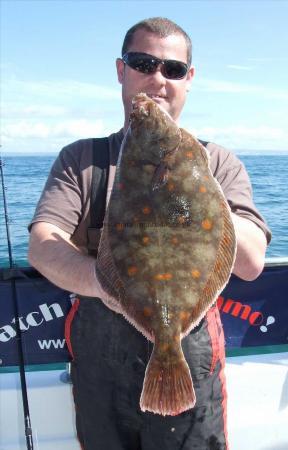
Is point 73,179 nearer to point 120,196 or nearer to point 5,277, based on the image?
point 120,196

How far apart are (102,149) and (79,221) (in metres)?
0.45

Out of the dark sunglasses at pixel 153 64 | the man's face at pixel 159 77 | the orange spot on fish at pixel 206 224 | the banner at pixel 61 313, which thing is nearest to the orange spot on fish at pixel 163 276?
the orange spot on fish at pixel 206 224

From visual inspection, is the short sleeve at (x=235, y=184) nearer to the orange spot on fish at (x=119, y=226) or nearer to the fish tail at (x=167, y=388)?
the orange spot on fish at (x=119, y=226)

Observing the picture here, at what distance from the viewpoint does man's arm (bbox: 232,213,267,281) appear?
2.08m

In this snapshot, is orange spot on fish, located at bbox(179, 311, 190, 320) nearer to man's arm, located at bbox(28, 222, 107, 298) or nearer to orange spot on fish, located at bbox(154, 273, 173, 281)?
orange spot on fish, located at bbox(154, 273, 173, 281)

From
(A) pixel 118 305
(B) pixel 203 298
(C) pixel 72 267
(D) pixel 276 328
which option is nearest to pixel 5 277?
(C) pixel 72 267

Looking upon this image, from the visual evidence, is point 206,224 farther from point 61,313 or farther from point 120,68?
point 61,313

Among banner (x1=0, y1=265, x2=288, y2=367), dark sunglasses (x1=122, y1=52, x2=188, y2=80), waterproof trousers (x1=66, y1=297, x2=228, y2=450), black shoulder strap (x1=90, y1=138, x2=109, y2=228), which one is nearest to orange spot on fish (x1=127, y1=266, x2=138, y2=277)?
waterproof trousers (x1=66, y1=297, x2=228, y2=450)

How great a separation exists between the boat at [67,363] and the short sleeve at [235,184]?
1.31 metres

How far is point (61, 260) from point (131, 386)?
748 millimetres

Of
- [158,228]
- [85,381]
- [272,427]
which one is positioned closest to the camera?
[158,228]

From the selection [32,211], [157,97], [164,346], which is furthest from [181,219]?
[32,211]

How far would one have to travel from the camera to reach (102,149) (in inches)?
99.2

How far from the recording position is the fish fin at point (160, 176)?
191 centimetres
